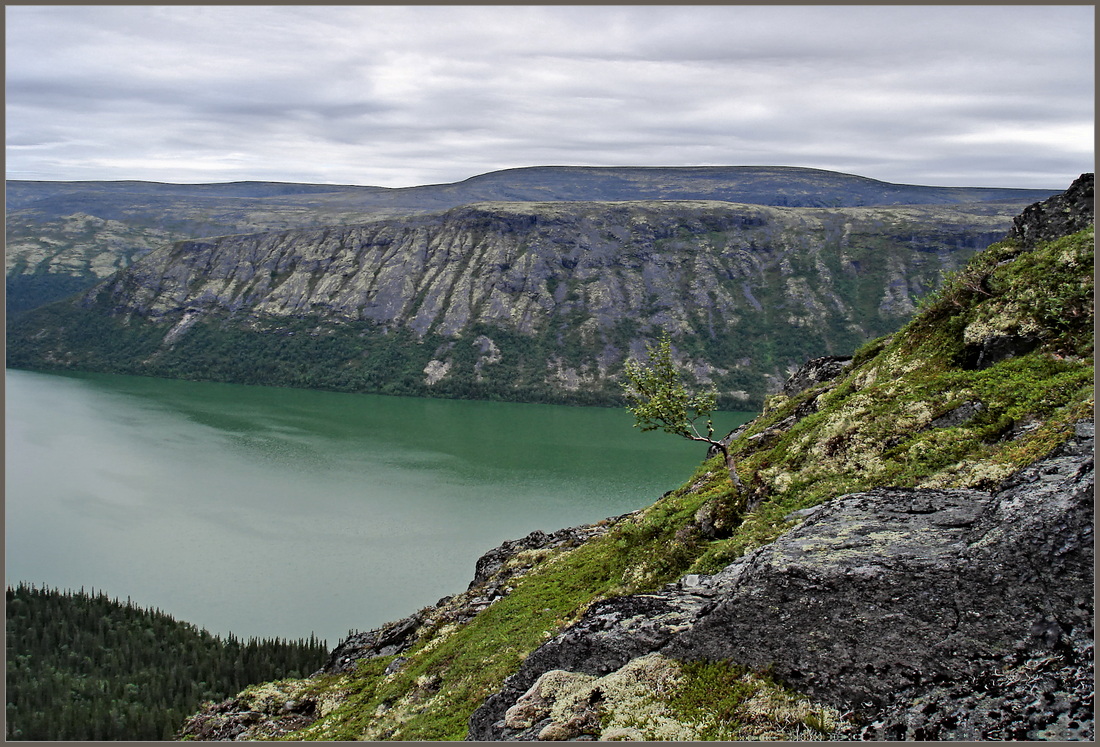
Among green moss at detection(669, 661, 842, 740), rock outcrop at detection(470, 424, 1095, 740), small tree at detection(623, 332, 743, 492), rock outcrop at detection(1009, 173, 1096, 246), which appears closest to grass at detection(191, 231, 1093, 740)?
green moss at detection(669, 661, 842, 740)

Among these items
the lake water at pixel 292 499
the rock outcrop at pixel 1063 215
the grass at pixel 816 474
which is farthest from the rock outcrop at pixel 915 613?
the lake water at pixel 292 499

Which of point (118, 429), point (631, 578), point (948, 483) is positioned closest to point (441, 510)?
point (631, 578)

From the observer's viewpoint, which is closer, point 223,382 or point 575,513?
point 575,513

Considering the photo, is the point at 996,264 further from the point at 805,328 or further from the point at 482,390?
the point at 805,328

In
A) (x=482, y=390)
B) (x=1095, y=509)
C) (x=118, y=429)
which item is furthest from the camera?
(x=482, y=390)

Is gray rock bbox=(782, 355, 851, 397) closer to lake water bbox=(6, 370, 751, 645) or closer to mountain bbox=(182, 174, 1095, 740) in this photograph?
mountain bbox=(182, 174, 1095, 740)

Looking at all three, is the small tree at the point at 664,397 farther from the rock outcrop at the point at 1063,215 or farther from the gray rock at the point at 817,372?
the gray rock at the point at 817,372
